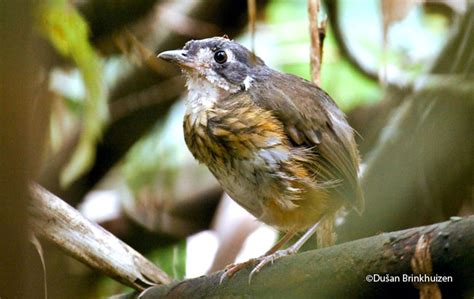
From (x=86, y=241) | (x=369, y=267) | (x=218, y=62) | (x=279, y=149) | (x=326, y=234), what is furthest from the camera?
(x=218, y=62)

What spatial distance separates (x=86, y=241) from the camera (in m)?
2.28

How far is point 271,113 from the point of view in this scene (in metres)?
2.62

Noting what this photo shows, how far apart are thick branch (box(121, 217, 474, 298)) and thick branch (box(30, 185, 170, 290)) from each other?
427mm

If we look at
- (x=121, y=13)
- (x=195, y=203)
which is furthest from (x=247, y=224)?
(x=121, y=13)

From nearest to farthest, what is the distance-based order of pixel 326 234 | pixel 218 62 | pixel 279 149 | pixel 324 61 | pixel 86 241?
pixel 86 241, pixel 279 149, pixel 326 234, pixel 218 62, pixel 324 61

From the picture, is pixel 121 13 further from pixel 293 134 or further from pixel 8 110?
pixel 8 110

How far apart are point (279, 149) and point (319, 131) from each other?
177mm

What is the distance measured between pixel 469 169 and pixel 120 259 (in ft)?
4.72

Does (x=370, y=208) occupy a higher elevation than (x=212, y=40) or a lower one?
lower

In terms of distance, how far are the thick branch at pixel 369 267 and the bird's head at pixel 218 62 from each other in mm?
1009

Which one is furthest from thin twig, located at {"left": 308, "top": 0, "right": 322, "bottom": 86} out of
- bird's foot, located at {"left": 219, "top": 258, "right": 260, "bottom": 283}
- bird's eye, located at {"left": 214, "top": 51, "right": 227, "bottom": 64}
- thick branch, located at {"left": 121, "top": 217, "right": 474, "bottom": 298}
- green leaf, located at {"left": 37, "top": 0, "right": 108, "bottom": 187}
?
thick branch, located at {"left": 121, "top": 217, "right": 474, "bottom": 298}

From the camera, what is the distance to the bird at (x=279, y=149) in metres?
2.52

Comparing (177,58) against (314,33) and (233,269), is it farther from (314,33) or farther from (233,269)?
(233,269)

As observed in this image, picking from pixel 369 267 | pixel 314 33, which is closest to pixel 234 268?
pixel 369 267
